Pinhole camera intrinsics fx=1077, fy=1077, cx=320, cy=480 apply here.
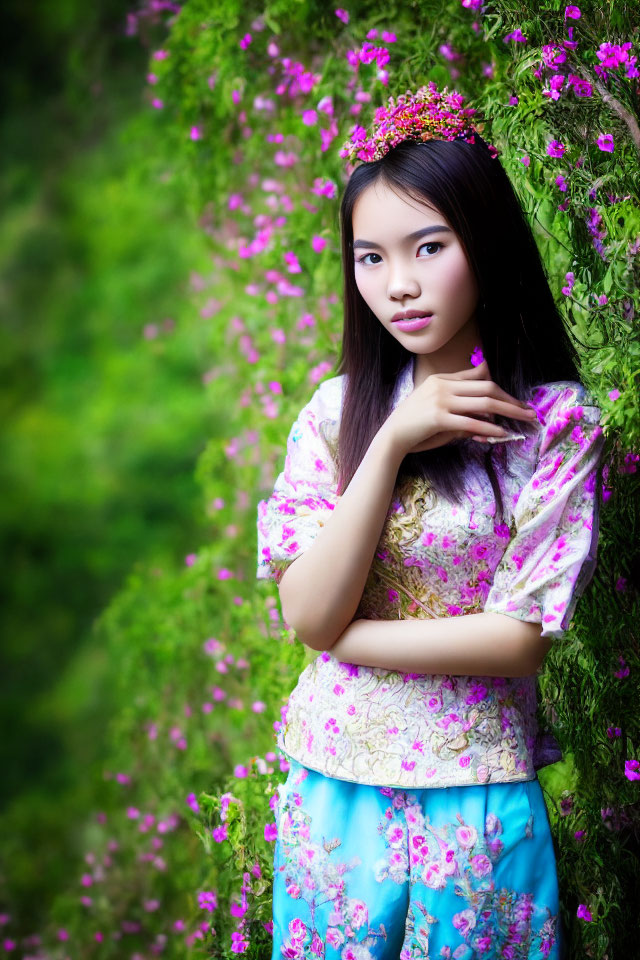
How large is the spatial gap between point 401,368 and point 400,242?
247mm

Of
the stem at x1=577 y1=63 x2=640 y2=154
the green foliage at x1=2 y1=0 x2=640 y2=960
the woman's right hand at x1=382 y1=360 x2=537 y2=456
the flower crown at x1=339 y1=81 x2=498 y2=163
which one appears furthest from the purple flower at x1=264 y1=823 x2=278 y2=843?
the stem at x1=577 y1=63 x2=640 y2=154

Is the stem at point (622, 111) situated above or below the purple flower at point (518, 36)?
below

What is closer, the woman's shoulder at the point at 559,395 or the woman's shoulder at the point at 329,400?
the woman's shoulder at the point at 559,395

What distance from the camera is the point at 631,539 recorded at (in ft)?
5.54

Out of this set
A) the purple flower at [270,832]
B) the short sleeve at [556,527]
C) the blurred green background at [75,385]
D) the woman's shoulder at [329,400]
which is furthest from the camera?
the blurred green background at [75,385]

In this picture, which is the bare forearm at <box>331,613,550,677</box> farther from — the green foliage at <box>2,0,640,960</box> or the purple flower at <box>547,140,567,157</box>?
the purple flower at <box>547,140,567,157</box>

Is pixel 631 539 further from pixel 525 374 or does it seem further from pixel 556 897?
pixel 556 897

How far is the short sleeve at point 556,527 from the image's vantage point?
1.37 m

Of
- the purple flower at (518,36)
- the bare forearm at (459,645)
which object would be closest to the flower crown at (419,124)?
the purple flower at (518,36)

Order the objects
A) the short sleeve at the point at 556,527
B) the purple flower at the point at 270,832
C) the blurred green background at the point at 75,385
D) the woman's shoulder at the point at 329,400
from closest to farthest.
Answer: the short sleeve at the point at 556,527 → the woman's shoulder at the point at 329,400 → the purple flower at the point at 270,832 → the blurred green background at the point at 75,385

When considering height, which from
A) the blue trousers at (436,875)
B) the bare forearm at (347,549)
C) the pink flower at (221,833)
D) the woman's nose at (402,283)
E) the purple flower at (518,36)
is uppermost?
the purple flower at (518,36)

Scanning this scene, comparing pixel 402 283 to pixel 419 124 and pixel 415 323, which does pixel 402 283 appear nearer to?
pixel 415 323

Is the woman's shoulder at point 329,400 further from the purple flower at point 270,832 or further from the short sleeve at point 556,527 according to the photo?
the purple flower at point 270,832

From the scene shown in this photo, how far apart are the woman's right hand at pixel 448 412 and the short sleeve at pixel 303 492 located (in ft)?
0.55
